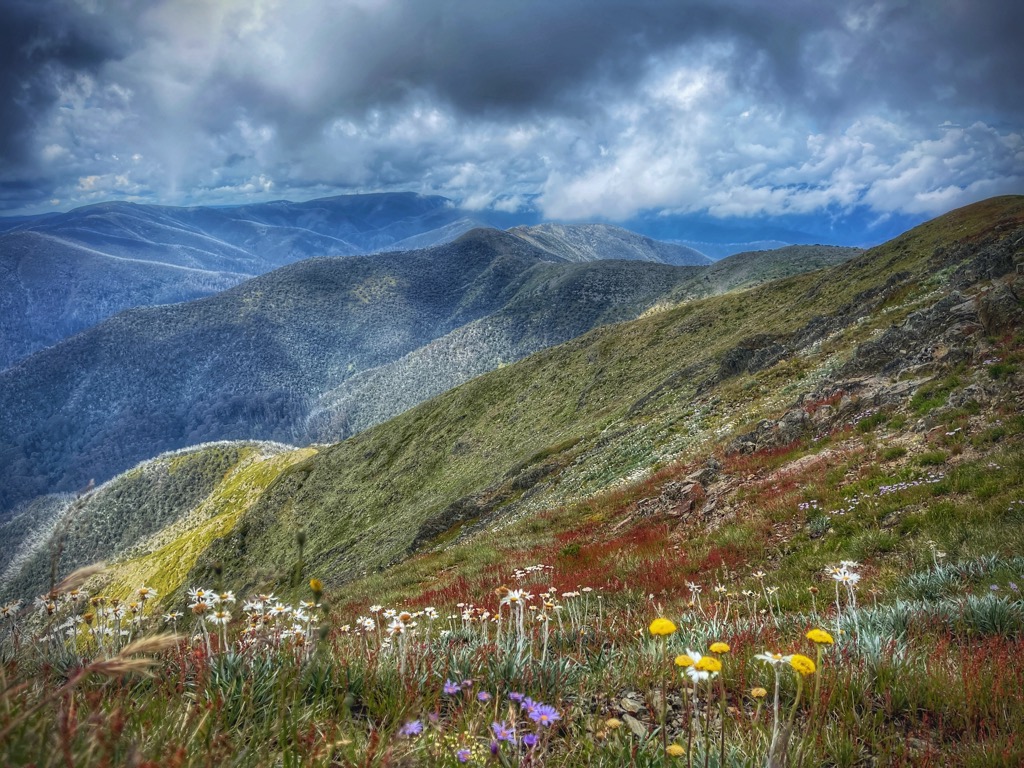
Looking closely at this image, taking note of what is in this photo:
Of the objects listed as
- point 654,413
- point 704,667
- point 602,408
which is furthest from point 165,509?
point 704,667

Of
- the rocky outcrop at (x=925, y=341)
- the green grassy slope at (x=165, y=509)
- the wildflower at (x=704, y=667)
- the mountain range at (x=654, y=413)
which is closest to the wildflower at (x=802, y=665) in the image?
the wildflower at (x=704, y=667)

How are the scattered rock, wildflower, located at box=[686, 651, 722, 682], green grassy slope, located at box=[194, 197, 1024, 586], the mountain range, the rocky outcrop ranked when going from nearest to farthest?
wildflower, located at box=[686, 651, 722, 682] < the scattered rock < the mountain range < the rocky outcrop < green grassy slope, located at box=[194, 197, 1024, 586]

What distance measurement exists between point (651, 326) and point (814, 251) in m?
141

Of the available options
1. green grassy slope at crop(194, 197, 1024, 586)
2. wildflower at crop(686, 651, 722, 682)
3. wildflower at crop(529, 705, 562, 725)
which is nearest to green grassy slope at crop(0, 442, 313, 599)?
green grassy slope at crop(194, 197, 1024, 586)

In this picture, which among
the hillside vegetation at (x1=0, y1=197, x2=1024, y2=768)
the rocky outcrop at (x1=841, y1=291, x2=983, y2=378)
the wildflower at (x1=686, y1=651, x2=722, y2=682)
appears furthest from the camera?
the rocky outcrop at (x1=841, y1=291, x2=983, y2=378)

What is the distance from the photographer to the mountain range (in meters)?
16.4

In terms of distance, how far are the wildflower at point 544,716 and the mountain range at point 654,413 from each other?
3.89 ft

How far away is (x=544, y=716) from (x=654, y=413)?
118 ft

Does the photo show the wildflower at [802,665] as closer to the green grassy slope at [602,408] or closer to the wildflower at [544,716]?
the wildflower at [544,716]

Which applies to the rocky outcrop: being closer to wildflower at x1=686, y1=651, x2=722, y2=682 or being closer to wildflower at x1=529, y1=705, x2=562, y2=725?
wildflower at x1=686, y1=651, x2=722, y2=682

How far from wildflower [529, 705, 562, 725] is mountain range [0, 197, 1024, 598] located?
119cm

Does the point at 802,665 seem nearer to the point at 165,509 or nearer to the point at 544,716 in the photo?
the point at 544,716

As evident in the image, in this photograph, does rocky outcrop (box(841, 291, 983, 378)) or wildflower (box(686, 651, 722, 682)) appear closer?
wildflower (box(686, 651, 722, 682))

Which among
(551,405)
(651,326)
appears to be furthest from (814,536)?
(651,326)
